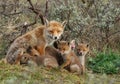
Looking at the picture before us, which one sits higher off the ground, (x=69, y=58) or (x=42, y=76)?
(x=69, y=58)

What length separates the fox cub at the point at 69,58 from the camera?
35.6ft

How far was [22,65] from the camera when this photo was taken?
10703 mm

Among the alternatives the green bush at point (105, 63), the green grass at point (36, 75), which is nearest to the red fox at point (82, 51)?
the green bush at point (105, 63)

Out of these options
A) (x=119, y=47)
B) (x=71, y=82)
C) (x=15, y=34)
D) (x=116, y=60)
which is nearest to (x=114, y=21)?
(x=119, y=47)

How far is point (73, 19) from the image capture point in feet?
46.7

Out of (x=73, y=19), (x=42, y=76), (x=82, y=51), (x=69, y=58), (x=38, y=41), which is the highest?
(x=73, y=19)

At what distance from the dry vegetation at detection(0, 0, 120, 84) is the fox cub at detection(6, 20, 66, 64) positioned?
2.27 meters

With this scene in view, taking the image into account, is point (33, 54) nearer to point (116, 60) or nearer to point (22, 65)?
point (22, 65)

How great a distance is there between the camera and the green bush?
12242 millimetres

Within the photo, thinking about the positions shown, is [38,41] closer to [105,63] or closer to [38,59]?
[38,59]

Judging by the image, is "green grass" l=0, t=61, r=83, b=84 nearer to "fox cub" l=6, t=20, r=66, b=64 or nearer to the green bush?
"fox cub" l=6, t=20, r=66, b=64

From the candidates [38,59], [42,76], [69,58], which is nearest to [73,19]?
[69,58]

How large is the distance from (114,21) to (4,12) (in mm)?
3817

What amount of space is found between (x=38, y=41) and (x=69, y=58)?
0.89 metres
